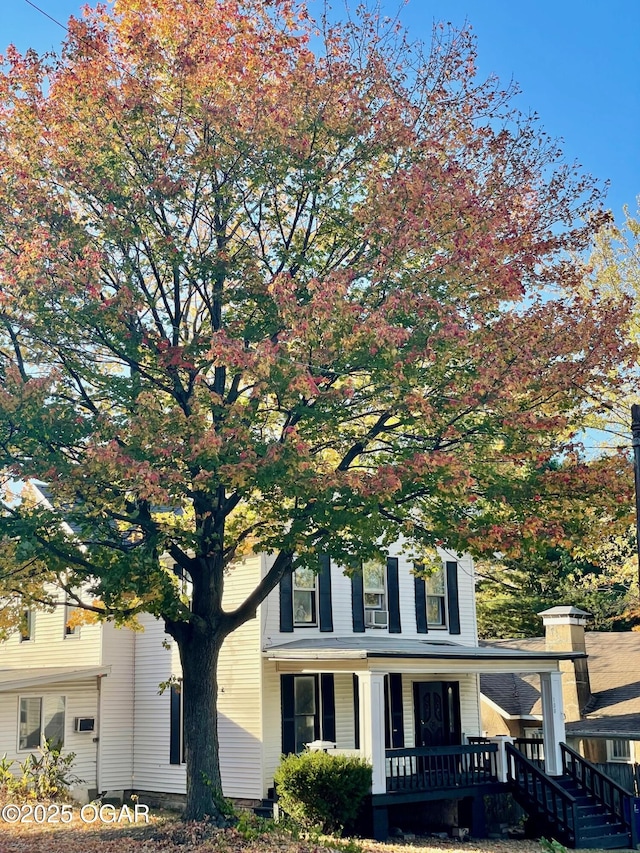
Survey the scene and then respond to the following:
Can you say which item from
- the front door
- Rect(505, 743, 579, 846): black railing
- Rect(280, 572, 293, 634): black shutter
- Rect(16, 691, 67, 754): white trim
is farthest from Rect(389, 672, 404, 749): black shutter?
Rect(16, 691, 67, 754): white trim

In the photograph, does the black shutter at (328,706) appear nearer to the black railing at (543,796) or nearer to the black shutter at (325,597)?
the black shutter at (325,597)

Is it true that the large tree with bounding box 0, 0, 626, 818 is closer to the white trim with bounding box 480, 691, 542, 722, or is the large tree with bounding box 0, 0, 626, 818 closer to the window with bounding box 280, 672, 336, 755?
the window with bounding box 280, 672, 336, 755

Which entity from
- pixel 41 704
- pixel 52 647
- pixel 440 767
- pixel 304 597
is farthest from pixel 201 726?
pixel 52 647

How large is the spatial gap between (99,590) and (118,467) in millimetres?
2398

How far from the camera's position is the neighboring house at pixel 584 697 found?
25938mm

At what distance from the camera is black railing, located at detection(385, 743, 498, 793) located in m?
21.0

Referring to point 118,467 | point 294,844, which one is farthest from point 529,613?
point 118,467

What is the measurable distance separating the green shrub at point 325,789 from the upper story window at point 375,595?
5790mm

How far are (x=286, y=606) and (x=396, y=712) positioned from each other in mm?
4164

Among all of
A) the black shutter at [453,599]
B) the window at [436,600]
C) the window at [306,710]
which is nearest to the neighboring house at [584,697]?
the black shutter at [453,599]

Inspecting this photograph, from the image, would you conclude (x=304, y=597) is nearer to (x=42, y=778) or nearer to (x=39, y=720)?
(x=42, y=778)

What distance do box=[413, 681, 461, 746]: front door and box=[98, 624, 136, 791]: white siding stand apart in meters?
7.55

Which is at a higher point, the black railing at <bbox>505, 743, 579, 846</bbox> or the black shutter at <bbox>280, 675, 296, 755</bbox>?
the black shutter at <bbox>280, 675, 296, 755</bbox>

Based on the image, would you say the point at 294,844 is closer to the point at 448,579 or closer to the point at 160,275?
the point at 160,275
